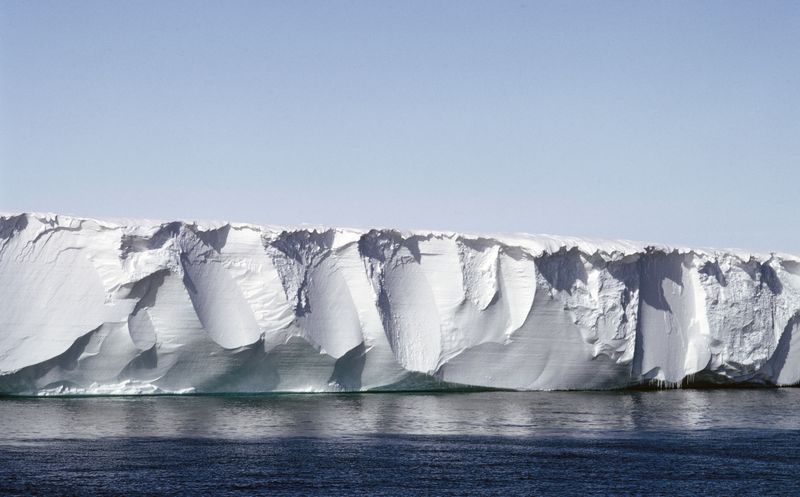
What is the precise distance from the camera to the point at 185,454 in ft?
27.5

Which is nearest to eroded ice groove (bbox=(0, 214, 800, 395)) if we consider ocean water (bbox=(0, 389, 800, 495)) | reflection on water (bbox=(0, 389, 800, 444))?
reflection on water (bbox=(0, 389, 800, 444))

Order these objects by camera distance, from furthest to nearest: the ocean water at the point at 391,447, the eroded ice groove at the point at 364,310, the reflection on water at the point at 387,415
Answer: the eroded ice groove at the point at 364,310 < the reflection on water at the point at 387,415 < the ocean water at the point at 391,447

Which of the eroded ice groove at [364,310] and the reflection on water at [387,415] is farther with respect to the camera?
the eroded ice groove at [364,310]

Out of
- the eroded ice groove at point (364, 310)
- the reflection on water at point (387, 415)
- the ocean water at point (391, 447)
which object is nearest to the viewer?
the ocean water at point (391, 447)

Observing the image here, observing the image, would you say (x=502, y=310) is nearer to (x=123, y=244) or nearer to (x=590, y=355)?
(x=590, y=355)

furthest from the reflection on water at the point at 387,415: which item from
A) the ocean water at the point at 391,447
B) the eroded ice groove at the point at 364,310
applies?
the eroded ice groove at the point at 364,310

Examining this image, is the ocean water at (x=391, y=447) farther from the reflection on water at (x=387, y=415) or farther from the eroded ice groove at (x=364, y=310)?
the eroded ice groove at (x=364, y=310)

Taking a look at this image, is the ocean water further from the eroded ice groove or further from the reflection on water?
the eroded ice groove

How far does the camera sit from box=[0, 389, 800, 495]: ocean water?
7.30 meters

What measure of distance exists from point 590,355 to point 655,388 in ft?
4.71

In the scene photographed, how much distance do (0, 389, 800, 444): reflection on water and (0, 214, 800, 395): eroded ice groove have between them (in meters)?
0.39

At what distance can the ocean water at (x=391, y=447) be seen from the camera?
24.0 ft

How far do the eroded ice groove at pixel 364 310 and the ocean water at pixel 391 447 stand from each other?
1.82ft

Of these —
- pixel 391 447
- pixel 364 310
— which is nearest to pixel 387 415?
pixel 391 447
